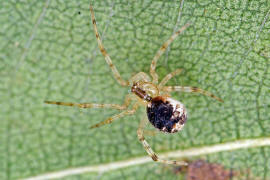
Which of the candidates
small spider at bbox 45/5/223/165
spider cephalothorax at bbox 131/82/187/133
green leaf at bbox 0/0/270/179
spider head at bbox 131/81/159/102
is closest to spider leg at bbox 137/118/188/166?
small spider at bbox 45/5/223/165

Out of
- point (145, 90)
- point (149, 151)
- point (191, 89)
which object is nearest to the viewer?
point (191, 89)

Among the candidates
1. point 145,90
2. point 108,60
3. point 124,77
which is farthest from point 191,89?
→ point 108,60

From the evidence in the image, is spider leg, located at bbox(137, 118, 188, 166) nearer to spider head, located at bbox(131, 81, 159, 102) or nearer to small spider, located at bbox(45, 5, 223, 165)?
small spider, located at bbox(45, 5, 223, 165)

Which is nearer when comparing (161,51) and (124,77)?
(161,51)

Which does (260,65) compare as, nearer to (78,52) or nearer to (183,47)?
(183,47)

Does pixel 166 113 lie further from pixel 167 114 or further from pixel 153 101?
pixel 153 101

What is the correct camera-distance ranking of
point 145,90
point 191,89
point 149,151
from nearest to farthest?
point 191,89, point 149,151, point 145,90
